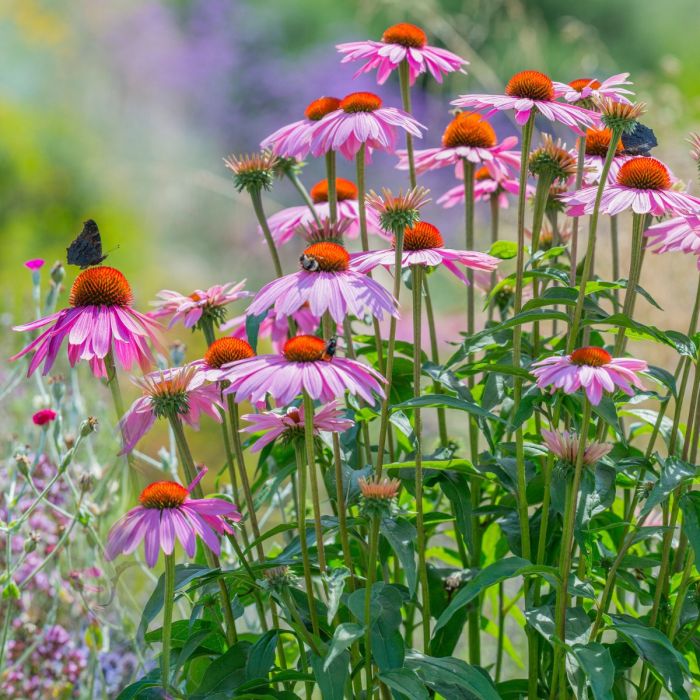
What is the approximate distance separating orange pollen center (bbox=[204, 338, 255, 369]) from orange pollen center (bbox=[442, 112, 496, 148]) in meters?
0.41

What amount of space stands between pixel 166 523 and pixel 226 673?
8.9 inches

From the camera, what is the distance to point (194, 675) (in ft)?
3.99

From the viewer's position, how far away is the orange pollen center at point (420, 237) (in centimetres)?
103

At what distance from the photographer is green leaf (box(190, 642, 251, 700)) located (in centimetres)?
105

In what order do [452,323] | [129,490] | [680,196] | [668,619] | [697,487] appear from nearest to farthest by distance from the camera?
1. [680,196]
2. [668,619]
3. [697,487]
4. [129,490]
5. [452,323]

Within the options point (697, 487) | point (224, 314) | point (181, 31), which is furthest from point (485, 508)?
point (181, 31)

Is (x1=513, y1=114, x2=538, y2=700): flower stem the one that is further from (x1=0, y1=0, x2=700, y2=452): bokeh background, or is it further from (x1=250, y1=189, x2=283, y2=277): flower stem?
(x1=0, y1=0, x2=700, y2=452): bokeh background

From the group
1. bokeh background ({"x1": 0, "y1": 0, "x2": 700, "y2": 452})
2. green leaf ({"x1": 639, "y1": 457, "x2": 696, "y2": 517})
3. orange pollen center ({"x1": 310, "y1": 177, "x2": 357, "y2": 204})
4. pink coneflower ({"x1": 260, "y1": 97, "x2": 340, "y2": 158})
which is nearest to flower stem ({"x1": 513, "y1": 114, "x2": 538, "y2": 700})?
green leaf ({"x1": 639, "y1": 457, "x2": 696, "y2": 517})

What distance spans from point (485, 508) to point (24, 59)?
4822 mm

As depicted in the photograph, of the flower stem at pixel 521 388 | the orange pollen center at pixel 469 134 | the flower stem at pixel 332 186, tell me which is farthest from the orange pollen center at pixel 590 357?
the orange pollen center at pixel 469 134

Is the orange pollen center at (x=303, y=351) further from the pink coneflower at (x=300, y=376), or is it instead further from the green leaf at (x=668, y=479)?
the green leaf at (x=668, y=479)

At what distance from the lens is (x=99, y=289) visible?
100 cm

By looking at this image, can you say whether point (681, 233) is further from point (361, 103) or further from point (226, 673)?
point (226, 673)

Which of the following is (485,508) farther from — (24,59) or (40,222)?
(24,59)
